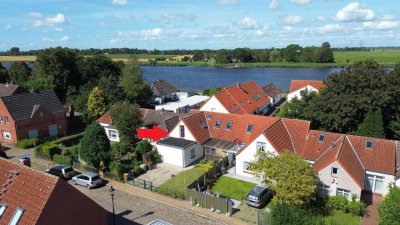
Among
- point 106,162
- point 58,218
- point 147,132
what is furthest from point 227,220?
point 147,132

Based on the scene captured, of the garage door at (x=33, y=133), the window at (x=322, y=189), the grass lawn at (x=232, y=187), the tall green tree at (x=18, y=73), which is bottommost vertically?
the grass lawn at (x=232, y=187)

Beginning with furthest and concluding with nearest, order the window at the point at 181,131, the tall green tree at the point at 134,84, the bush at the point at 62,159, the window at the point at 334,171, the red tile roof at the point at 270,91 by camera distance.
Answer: the red tile roof at the point at 270,91, the tall green tree at the point at 134,84, the window at the point at 181,131, the bush at the point at 62,159, the window at the point at 334,171

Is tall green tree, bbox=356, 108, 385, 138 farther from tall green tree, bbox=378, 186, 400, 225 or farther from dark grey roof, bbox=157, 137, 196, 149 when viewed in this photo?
dark grey roof, bbox=157, 137, 196, 149

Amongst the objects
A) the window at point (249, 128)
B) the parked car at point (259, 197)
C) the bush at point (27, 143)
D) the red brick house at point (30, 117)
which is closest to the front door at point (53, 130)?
the red brick house at point (30, 117)

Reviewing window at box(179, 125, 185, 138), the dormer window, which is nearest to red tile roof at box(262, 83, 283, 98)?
window at box(179, 125, 185, 138)

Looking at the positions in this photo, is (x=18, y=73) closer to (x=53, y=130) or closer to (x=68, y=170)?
(x=53, y=130)

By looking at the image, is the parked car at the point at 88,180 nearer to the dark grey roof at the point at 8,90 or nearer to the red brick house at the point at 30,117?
the red brick house at the point at 30,117
